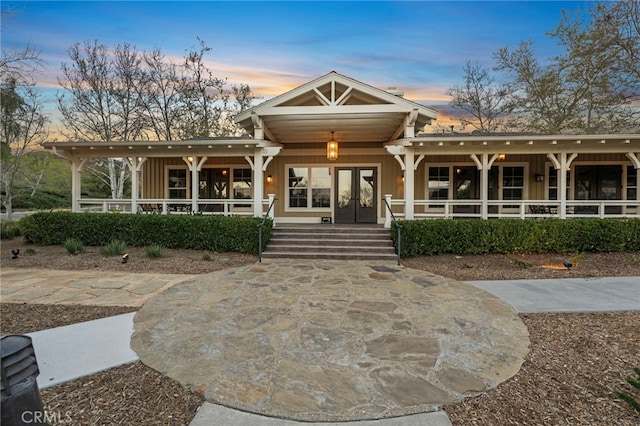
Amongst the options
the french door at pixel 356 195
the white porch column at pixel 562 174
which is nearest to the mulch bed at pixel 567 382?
the white porch column at pixel 562 174

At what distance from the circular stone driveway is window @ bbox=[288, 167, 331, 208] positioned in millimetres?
6164

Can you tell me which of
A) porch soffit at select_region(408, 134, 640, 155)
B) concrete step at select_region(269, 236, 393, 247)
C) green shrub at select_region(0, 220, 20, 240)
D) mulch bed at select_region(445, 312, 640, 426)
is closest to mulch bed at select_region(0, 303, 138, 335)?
mulch bed at select_region(445, 312, 640, 426)

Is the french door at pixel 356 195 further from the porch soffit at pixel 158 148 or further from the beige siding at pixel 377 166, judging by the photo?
the porch soffit at pixel 158 148

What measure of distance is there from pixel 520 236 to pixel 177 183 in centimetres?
1184

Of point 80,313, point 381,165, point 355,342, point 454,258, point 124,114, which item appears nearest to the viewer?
point 355,342

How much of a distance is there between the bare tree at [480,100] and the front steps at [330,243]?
622 inches

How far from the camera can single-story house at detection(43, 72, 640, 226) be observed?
28.2 ft

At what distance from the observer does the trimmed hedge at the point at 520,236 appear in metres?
7.87

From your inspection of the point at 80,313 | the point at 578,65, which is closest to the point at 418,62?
the point at 578,65

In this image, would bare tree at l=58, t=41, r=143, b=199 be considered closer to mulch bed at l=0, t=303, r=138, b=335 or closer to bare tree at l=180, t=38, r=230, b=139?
bare tree at l=180, t=38, r=230, b=139

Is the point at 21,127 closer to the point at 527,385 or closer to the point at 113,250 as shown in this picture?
the point at 113,250

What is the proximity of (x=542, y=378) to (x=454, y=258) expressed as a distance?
17.6ft

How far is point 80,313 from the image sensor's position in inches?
160

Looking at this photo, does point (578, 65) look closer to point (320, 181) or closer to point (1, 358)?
point (320, 181)
